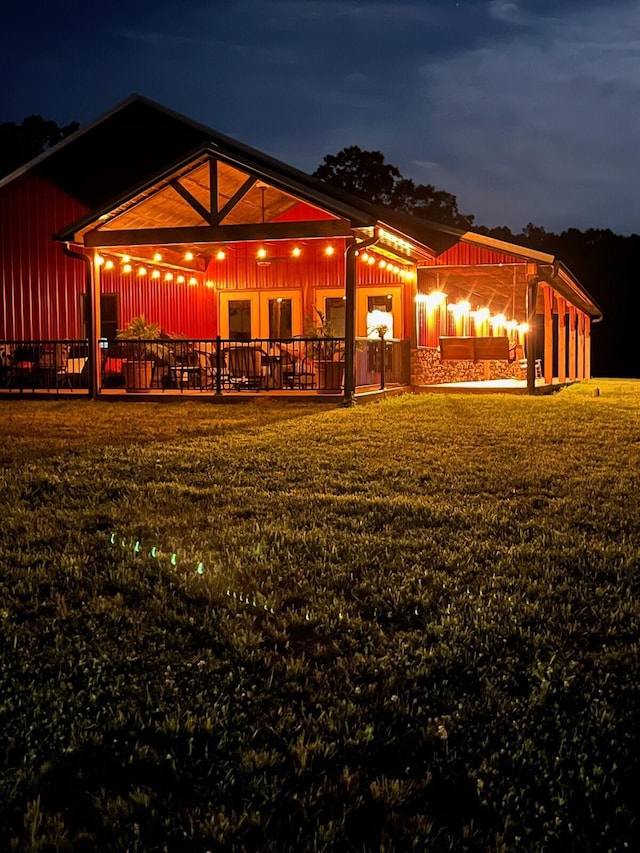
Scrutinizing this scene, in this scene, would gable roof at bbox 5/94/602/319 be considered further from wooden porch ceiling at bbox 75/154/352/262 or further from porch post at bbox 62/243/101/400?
porch post at bbox 62/243/101/400

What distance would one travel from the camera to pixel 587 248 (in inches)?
1770

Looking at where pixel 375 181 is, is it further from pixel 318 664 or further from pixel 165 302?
pixel 318 664

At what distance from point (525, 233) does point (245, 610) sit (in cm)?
5787

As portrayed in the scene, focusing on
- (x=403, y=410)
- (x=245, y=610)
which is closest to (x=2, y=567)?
(x=245, y=610)

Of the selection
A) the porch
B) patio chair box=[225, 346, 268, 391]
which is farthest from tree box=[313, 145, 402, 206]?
patio chair box=[225, 346, 268, 391]

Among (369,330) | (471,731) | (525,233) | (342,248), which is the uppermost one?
(525,233)

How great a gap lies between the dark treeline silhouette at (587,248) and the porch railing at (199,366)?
963 inches

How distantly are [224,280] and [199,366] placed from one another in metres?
4.87

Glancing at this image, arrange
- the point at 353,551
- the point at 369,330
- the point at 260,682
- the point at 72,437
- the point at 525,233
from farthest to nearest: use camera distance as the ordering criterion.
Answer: the point at 525,233
the point at 369,330
the point at 72,437
the point at 353,551
the point at 260,682

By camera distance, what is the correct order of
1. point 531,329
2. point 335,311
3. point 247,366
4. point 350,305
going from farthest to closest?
1. point 335,311
2. point 531,329
3. point 247,366
4. point 350,305

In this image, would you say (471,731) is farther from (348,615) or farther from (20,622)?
(20,622)

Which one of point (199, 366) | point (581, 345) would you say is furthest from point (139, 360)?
point (581, 345)

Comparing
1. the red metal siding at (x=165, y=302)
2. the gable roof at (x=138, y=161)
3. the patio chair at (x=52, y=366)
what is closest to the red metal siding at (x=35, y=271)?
the gable roof at (x=138, y=161)

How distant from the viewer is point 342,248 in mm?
18625
